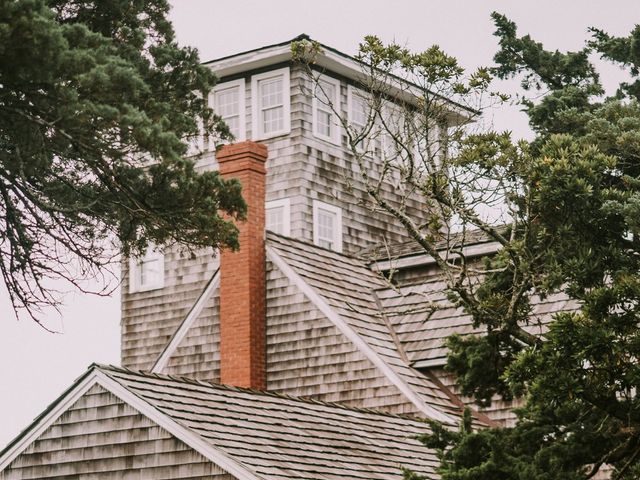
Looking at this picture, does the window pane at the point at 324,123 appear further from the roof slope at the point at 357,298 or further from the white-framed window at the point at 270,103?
the roof slope at the point at 357,298

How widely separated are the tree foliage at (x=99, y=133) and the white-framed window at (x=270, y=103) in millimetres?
10406

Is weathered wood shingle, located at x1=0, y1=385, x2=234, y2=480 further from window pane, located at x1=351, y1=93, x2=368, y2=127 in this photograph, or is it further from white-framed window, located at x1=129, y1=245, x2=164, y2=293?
window pane, located at x1=351, y1=93, x2=368, y2=127

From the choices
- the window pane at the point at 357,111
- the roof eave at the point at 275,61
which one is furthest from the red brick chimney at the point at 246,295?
the window pane at the point at 357,111

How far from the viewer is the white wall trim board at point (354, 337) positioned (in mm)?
21547

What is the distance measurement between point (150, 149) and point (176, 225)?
2.48 m

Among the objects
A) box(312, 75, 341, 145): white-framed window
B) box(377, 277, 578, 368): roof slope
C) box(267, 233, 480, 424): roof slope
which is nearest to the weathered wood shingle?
box(267, 233, 480, 424): roof slope

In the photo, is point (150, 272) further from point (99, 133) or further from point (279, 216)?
point (99, 133)

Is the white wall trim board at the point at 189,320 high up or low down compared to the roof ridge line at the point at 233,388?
up

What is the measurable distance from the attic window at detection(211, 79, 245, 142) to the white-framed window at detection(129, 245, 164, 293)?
3637 mm

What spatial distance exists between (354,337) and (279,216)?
25.1 ft

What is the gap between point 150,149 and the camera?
54.7 ft

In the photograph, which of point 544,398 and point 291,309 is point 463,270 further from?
point 291,309

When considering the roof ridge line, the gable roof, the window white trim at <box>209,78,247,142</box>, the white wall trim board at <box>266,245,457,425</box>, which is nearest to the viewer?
the gable roof

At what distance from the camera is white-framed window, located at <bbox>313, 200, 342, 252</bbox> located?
29766mm
